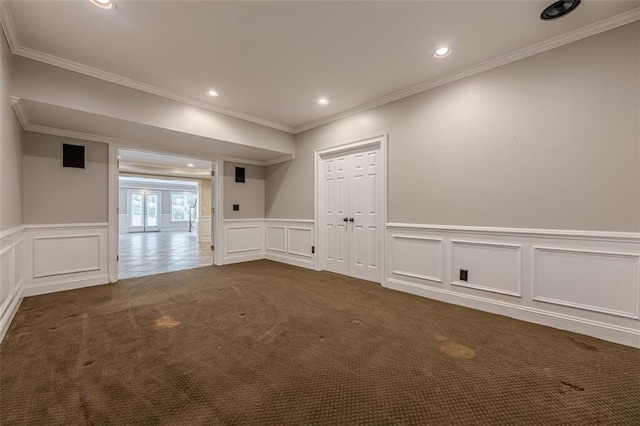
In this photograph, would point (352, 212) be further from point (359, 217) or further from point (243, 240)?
point (243, 240)

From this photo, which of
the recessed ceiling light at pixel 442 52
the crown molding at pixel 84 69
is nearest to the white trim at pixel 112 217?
the crown molding at pixel 84 69

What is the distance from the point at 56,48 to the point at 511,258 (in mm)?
4915

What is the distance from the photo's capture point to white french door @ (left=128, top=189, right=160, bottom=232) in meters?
13.1

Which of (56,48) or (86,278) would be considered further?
(86,278)

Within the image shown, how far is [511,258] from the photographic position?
2.68 metres

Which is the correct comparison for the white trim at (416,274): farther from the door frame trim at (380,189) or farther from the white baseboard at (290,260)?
the white baseboard at (290,260)

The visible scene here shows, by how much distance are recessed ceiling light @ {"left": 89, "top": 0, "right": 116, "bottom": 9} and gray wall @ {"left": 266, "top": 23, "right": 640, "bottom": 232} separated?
3.00 metres

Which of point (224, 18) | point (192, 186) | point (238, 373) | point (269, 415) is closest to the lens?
point (269, 415)

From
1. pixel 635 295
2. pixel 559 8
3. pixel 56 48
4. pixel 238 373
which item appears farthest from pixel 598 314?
pixel 56 48

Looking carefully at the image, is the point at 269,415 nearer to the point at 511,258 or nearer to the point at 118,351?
the point at 118,351

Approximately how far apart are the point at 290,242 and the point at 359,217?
169cm

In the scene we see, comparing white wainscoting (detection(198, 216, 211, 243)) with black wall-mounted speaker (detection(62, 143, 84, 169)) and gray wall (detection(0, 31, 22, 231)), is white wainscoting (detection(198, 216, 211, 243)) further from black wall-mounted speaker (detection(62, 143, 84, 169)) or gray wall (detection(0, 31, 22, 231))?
gray wall (detection(0, 31, 22, 231))

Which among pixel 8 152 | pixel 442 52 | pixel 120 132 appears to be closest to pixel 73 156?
pixel 120 132

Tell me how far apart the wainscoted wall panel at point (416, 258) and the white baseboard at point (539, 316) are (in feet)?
0.49
